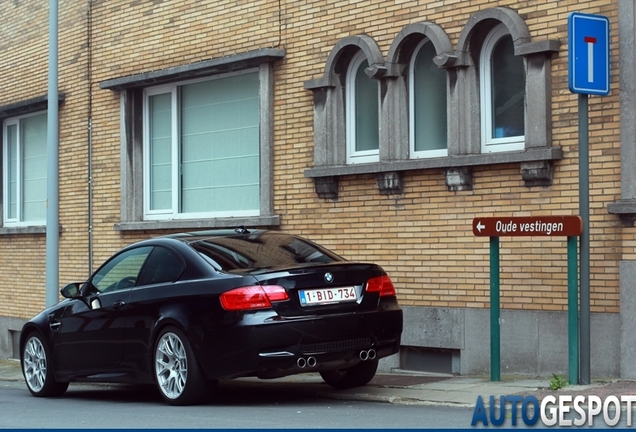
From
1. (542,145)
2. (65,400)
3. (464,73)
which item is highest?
(464,73)

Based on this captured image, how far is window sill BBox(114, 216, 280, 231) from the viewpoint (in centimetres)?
1480

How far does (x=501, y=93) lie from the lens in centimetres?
1236

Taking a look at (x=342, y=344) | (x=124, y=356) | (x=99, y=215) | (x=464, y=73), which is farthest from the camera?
(x=99, y=215)

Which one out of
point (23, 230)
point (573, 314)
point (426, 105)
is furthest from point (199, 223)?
point (573, 314)

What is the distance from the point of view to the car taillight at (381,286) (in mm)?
10009

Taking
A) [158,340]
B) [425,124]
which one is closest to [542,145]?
[425,124]

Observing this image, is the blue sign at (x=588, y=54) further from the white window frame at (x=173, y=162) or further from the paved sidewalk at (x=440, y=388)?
the white window frame at (x=173, y=162)

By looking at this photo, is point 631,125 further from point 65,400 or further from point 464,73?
point 65,400

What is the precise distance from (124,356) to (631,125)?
497cm

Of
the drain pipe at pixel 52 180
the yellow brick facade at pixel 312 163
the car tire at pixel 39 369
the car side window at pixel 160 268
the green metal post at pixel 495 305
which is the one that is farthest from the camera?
the drain pipe at pixel 52 180

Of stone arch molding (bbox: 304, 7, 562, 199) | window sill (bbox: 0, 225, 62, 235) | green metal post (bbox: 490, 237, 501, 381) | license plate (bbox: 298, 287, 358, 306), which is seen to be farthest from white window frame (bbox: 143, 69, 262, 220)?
license plate (bbox: 298, 287, 358, 306)

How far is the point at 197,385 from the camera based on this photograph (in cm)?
986

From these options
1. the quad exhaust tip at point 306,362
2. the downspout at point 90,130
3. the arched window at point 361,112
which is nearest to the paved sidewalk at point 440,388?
the quad exhaust tip at point 306,362

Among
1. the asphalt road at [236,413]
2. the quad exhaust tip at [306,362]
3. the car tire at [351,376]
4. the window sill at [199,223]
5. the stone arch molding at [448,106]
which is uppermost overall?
the stone arch molding at [448,106]
